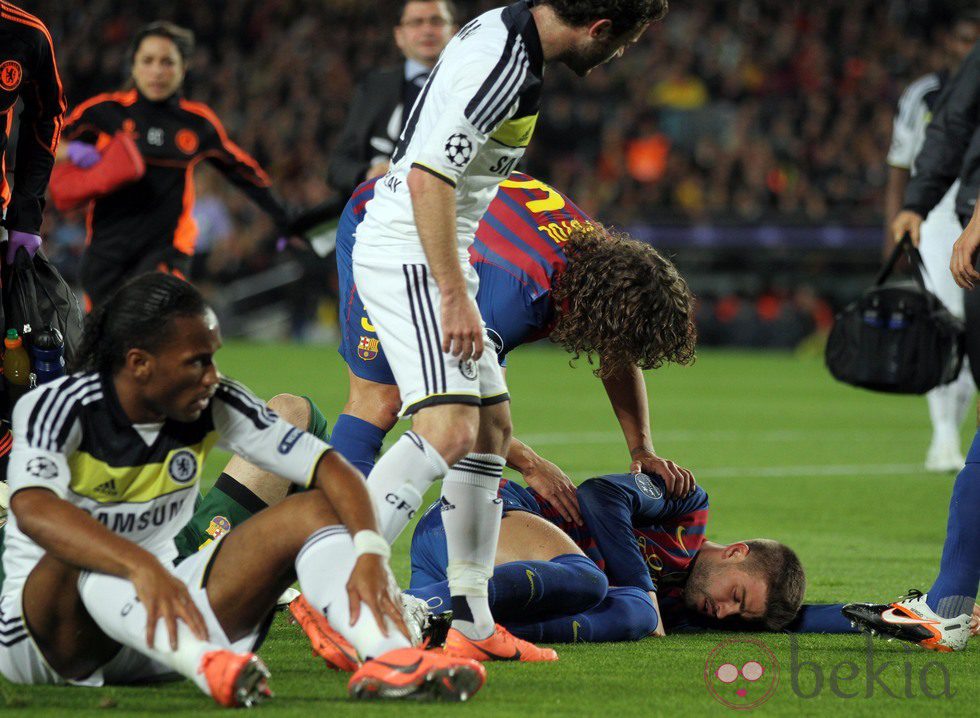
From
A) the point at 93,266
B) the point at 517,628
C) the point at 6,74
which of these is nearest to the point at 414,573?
the point at 517,628

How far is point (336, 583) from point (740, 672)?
3.79 ft

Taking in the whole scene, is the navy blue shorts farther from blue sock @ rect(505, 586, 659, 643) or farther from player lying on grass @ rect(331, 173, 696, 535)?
blue sock @ rect(505, 586, 659, 643)

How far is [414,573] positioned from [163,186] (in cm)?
480

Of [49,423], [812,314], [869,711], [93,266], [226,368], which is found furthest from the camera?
[812,314]

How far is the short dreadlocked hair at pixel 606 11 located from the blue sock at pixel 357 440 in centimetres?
152

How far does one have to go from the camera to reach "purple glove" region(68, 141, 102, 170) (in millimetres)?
7918

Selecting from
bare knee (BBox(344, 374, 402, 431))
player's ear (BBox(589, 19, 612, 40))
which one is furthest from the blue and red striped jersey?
player's ear (BBox(589, 19, 612, 40))

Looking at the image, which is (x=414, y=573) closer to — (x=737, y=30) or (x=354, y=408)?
(x=354, y=408)

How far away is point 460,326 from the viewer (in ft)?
11.9

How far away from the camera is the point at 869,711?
3.26 metres

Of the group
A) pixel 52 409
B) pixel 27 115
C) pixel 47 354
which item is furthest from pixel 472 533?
pixel 27 115

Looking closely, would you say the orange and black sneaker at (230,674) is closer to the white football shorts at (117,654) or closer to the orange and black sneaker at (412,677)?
the white football shorts at (117,654)

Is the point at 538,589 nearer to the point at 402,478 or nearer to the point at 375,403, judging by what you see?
the point at 402,478

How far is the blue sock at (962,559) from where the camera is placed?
13.4 feet
